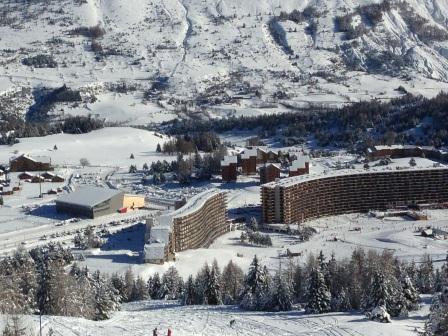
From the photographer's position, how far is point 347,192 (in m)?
53.9

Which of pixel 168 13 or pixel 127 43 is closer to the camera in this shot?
pixel 127 43

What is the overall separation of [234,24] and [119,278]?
358 ft

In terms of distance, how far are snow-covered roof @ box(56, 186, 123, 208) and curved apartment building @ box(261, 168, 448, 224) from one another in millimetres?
9508

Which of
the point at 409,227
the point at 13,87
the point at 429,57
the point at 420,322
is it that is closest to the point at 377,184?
the point at 409,227

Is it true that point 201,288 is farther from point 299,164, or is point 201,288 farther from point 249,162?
point 249,162

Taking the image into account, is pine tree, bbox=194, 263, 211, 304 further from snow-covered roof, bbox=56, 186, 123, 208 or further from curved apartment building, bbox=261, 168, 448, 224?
snow-covered roof, bbox=56, 186, 123, 208

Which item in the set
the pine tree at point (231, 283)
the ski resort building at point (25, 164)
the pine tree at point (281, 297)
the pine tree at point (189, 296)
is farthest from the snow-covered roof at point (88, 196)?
the pine tree at point (281, 297)

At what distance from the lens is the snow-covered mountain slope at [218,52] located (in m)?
107

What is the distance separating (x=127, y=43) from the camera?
12775 centimetres

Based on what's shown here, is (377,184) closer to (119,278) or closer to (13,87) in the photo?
(119,278)

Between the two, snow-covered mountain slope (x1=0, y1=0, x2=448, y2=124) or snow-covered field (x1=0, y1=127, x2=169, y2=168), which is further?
snow-covered mountain slope (x1=0, y1=0, x2=448, y2=124)

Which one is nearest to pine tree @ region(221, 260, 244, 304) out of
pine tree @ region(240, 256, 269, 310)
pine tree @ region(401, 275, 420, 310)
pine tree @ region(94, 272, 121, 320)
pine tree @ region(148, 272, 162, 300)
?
pine tree @ region(240, 256, 269, 310)

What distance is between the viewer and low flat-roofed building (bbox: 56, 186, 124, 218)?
50594 mm

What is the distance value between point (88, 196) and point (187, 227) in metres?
12.3
